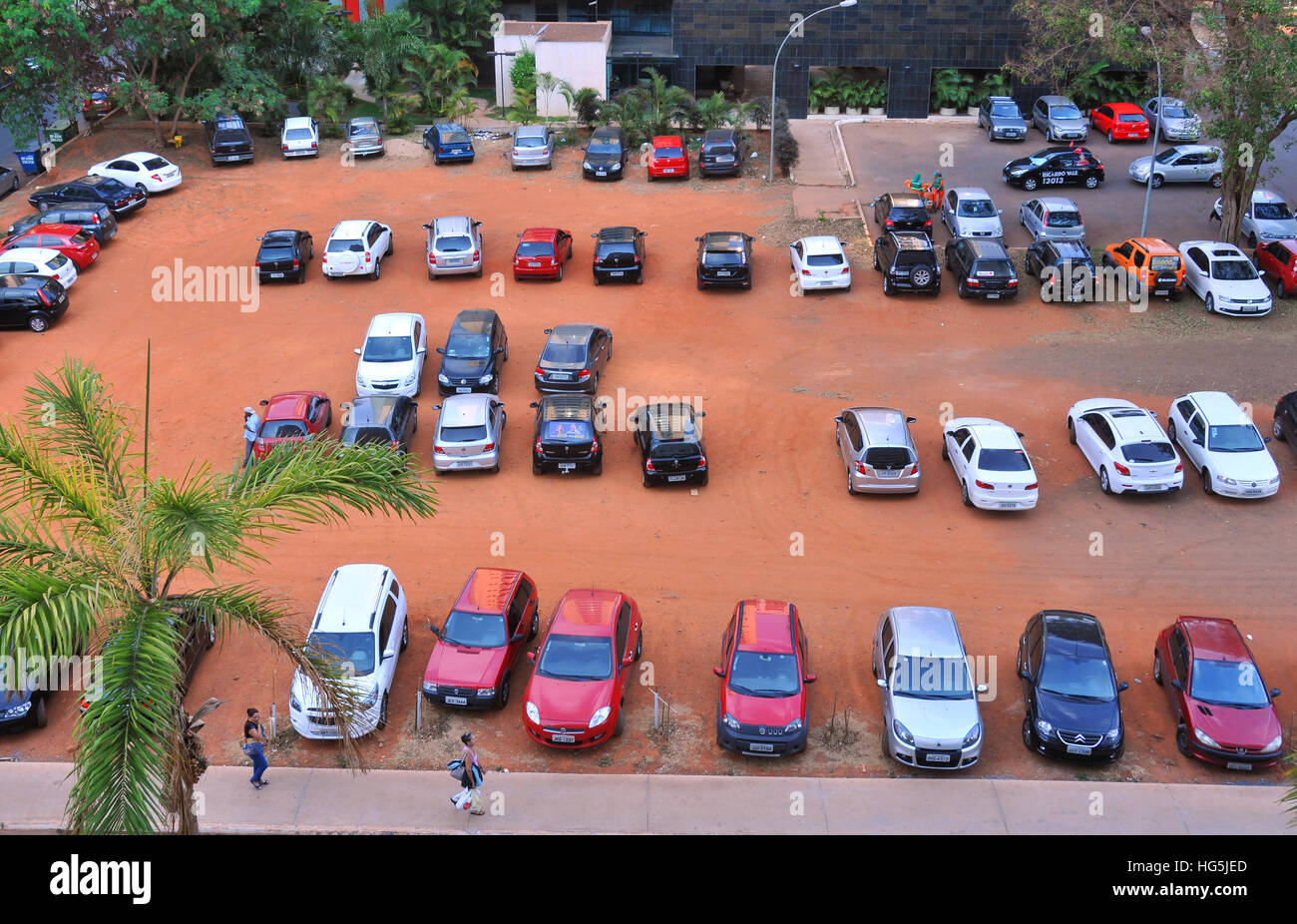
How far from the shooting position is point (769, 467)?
23578 millimetres

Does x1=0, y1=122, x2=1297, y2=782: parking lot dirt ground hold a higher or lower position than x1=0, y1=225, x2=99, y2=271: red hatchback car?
lower

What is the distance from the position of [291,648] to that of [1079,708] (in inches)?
410

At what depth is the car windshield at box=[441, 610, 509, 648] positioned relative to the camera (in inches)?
684

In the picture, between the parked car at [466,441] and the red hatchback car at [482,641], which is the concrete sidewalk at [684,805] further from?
the parked car at [466,441]

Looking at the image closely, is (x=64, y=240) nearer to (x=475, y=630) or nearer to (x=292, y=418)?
(x=292, y=418)

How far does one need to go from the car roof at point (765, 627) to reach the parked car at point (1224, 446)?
31.7 feet

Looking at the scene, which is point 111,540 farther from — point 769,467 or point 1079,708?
point 769,467

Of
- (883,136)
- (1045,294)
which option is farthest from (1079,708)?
(883,136)

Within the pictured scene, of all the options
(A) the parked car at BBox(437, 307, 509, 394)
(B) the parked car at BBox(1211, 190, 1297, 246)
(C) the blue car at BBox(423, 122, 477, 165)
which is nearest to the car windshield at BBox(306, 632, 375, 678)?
(A) the parked car at BBox(437, 307, 509, 394)

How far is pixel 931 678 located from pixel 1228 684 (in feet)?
13.2

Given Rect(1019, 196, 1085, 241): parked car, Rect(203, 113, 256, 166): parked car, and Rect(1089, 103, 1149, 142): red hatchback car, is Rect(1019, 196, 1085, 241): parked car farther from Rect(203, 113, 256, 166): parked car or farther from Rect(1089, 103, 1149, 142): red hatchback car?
Rect(203, 113, 256, 166): parked car

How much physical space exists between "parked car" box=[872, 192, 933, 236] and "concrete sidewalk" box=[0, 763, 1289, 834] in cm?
2074

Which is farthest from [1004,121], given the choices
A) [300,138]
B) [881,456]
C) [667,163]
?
[881,456]

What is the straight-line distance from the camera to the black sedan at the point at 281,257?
3125 cm
